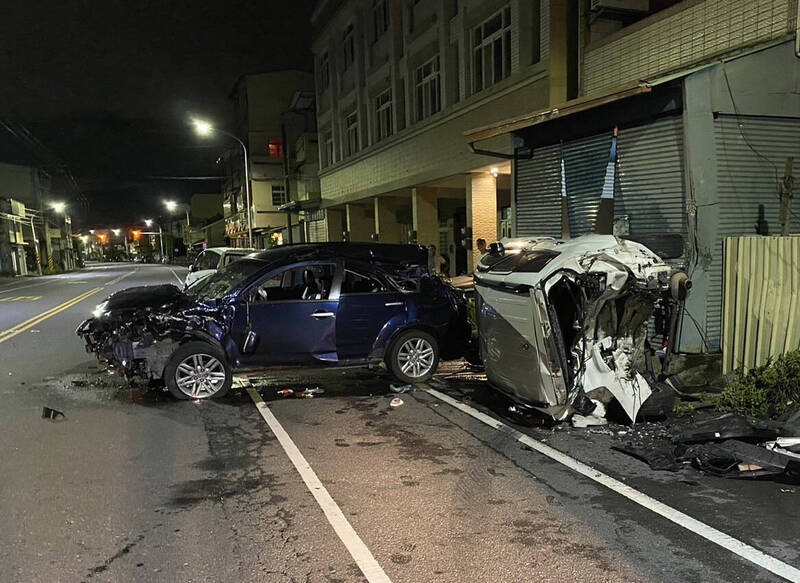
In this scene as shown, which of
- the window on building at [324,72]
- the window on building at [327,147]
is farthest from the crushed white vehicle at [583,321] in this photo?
the window on building at [324,72]

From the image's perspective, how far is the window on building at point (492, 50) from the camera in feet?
47.6

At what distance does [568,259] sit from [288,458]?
326cm

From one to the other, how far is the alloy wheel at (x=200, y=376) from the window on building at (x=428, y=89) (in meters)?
13.1

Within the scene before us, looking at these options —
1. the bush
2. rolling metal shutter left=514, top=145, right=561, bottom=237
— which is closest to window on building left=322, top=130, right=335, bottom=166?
rolling metal shutter left=514, top=145, right=561, bottom=237

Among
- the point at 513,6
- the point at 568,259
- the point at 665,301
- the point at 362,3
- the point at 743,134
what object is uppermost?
the point at 362,3

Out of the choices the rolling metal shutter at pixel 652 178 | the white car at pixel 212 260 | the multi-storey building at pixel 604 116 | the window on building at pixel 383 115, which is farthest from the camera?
the window on building at pixel 383 115

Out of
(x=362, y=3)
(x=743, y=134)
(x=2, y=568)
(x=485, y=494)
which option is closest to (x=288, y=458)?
(x=485, y=494)

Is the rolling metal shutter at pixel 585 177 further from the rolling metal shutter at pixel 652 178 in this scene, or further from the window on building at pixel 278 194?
the window on building at pixel 278 194

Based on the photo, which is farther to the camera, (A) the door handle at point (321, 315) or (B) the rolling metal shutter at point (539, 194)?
(B) the rolling metal shutter at point (539, 194)

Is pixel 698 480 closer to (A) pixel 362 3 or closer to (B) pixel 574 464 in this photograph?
(B) pixel 574 464

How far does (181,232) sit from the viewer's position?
12225 cm

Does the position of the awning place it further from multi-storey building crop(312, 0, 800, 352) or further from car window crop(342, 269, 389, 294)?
car window crop(342, 269, 389, 294)

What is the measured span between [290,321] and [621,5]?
8848 millimetres

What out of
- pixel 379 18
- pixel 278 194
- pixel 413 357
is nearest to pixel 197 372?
pixel 413 357
